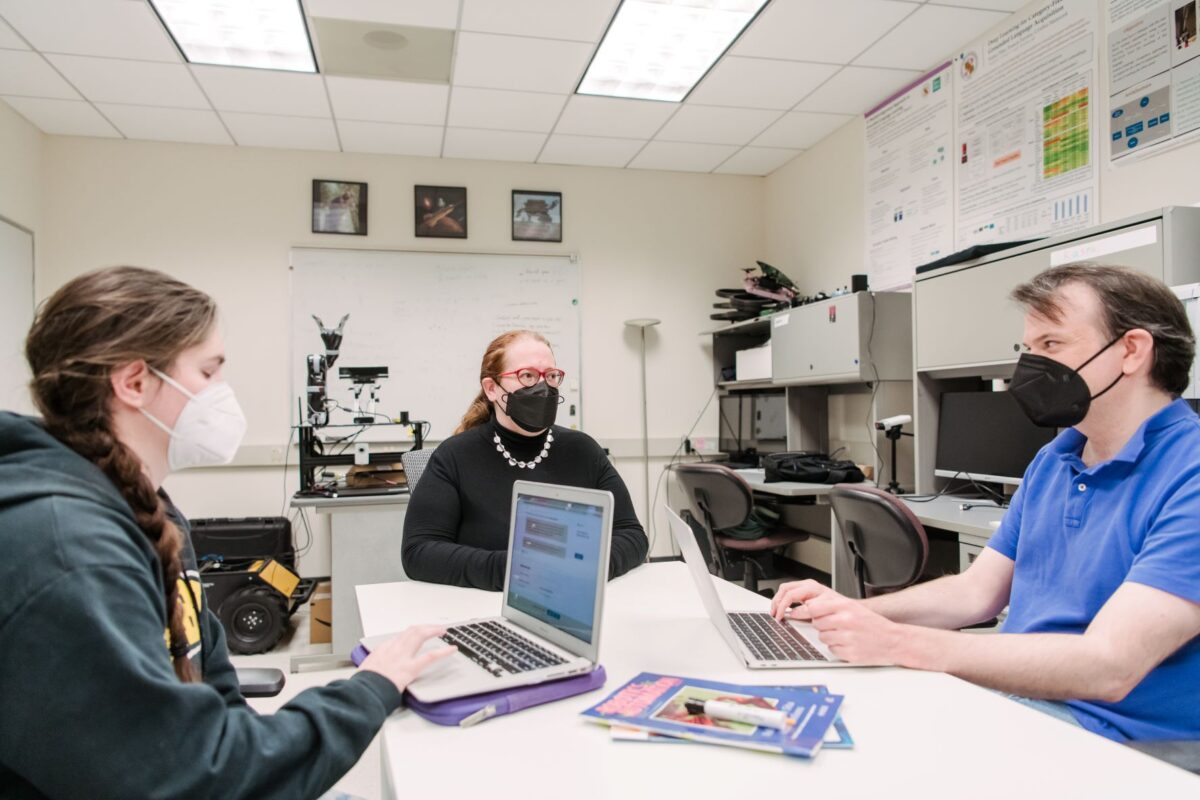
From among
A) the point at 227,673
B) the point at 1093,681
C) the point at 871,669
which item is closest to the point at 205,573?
the point at 227,673

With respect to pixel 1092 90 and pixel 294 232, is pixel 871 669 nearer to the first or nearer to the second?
pixel 1092 90

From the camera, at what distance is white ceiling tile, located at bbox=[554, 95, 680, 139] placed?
12.3 feet

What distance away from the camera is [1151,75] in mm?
2404

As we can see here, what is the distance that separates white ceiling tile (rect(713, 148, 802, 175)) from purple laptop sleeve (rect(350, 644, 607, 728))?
13.3 feet

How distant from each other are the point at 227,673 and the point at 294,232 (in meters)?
3.71

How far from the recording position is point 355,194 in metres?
4.38

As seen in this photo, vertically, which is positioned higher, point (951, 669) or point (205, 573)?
point (951, 669)

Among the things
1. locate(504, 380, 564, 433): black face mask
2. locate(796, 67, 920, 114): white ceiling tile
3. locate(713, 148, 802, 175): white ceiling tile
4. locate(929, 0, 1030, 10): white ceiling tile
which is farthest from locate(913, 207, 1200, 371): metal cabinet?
locate(713, 148, 802, 175): white ceiling tile

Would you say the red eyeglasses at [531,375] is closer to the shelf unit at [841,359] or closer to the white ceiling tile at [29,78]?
the shelf unit at [841,359]

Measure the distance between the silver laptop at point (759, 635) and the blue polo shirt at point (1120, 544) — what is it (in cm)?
42

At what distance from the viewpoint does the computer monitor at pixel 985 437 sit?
2612 mm

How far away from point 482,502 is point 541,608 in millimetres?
678

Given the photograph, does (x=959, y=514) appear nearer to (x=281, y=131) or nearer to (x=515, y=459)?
(x=515, y=459)

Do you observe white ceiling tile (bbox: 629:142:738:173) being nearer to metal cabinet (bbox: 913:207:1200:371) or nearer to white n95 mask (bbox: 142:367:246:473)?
metal cabinet (bbox: 913:207:1200:371)
